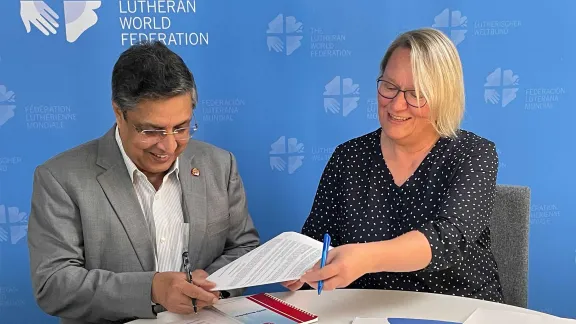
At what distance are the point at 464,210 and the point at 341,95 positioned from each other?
126cm

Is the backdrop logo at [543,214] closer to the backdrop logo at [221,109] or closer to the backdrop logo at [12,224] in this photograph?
the backdrop logo at [221,109]

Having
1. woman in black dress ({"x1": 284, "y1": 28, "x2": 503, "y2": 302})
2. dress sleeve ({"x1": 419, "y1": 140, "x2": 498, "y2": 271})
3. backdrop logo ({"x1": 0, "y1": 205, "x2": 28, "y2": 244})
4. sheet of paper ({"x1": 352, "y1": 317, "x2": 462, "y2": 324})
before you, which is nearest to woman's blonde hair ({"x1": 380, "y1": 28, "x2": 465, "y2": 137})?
woman in black dress ({"x1": 284, "y1": 28, "x2": 503, "y2": 302})

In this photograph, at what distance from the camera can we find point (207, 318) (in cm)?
146

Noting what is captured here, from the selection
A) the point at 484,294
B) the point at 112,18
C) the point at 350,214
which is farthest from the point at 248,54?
the point at 484,294

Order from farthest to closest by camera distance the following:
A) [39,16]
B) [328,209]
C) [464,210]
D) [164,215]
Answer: [39,16]
[328,209]
[164,215]
[464,210]

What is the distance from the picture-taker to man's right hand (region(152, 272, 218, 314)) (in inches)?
56.7

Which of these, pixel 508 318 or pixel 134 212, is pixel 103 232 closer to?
pixel 134 212

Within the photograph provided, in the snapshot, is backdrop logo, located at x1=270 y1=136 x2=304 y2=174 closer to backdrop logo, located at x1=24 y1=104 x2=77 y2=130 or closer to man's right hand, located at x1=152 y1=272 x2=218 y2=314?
backdrop logo, located at x1=24 y1=104 x2=77 y2=130

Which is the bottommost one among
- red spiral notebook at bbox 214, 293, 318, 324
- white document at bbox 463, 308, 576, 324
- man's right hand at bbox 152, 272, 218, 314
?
white document at bbox 463, 308, 576, 324

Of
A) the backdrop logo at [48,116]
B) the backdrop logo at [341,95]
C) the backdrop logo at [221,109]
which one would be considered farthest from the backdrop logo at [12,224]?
the backdrop logo at [341,95]

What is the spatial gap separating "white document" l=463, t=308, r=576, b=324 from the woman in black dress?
21cm

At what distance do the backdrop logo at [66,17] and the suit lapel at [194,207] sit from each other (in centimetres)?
102

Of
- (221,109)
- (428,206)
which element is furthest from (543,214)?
(221,109)

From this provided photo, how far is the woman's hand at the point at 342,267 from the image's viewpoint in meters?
1.36
